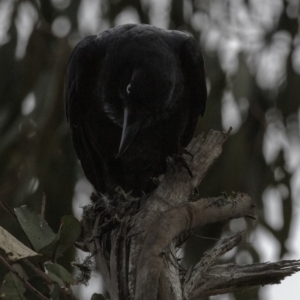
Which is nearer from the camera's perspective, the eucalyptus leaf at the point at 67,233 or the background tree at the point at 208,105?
the eucalyptus leaf at the point at 67,233

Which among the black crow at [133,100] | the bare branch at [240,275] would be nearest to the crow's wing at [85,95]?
the black crow at [133,100]

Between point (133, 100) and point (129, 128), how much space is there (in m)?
0.09

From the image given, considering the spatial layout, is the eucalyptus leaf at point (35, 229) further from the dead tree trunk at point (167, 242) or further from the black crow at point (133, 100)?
the black crow at point (133, 100)

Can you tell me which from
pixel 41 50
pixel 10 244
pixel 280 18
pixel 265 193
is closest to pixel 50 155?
pixel 41 50

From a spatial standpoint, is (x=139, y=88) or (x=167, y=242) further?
(x=139, y=88)

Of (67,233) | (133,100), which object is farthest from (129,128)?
(67,233)

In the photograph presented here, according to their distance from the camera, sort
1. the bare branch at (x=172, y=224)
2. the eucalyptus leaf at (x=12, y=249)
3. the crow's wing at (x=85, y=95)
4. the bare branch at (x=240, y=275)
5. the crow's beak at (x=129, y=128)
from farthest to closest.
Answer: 1. the crow's wing at (x=85, y=95)
2. the crow's beak at (x=129, y=128)
3. the bare branch at (x=240, y=275)
4. the bare branch at (x=172, y=224)
5. the eucalyptus leaf at (x=12, y=249)

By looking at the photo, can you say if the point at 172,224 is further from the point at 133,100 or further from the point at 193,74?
the point at 193,74

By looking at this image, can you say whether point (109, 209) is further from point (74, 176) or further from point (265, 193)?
point (265, 193)

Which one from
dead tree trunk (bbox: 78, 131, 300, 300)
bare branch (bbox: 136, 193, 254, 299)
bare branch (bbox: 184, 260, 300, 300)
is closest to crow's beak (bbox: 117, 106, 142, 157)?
dead tree trunk (bbox: 78, 131, 300, 300)

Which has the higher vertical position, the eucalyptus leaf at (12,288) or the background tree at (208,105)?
the background tree at (208,105)

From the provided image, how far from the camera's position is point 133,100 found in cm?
229

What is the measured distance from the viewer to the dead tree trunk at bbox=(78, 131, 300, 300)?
164 cm

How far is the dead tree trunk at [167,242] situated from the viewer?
1.64m
